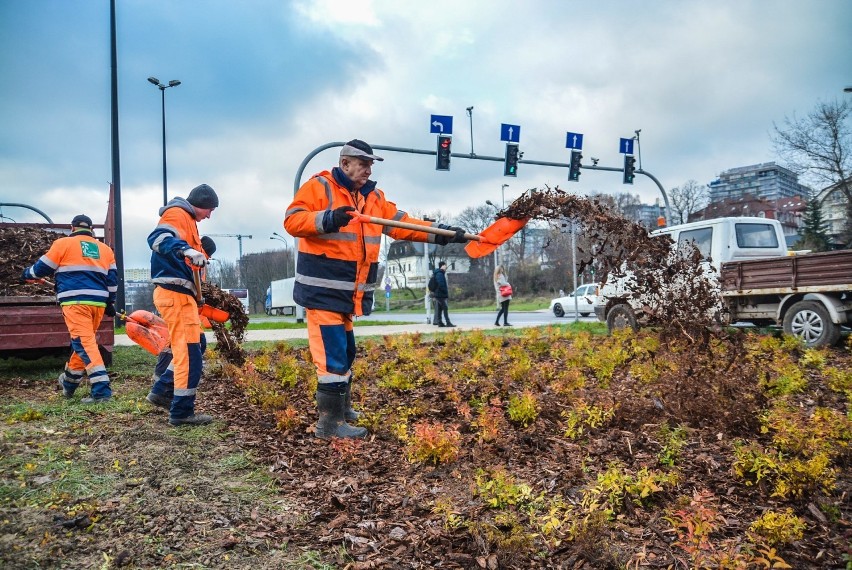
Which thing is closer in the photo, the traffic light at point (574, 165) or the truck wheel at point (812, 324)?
the truck wheel at point (812, 324)

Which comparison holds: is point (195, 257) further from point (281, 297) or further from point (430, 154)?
point (281, 297)

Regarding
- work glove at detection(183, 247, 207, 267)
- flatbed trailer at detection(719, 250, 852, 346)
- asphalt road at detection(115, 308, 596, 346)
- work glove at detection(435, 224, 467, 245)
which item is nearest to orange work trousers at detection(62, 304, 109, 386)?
work glove at detection(183, 247, 207, 267)

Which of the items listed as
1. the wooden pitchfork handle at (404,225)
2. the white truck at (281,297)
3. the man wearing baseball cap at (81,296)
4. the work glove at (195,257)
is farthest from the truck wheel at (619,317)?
the white truck at (281,297)

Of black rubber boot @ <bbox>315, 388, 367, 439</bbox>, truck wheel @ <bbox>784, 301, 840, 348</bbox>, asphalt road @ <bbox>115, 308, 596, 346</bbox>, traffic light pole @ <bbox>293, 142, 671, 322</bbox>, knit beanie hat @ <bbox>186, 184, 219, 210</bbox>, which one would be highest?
traffic light pole @ <bbox>293, 142, 671, 322</bbox>

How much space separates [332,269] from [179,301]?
62.5 inches

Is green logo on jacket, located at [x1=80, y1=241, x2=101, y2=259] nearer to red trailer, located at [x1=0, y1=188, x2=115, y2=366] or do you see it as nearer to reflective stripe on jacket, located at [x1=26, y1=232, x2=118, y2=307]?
reflective stripe on jacket, located at [x1=26, y1=232, x2=118, y2=307]

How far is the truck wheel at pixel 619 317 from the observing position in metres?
10.9

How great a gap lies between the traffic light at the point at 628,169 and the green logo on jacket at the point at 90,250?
20193 mm

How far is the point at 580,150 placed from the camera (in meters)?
21.6

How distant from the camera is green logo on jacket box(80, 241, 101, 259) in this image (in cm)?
621

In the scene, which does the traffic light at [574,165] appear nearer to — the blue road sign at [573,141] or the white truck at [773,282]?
the blue road sign at [573,141]

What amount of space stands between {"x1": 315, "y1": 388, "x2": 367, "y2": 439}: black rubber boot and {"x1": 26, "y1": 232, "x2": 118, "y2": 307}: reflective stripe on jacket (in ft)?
10.9

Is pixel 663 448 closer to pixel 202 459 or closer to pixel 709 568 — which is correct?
pixel 709 568

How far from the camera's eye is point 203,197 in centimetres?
540
